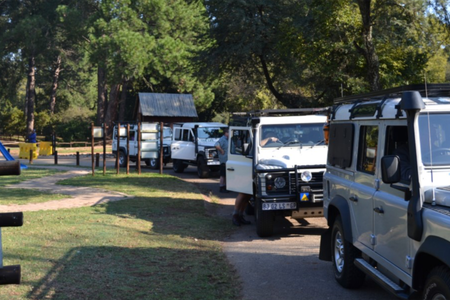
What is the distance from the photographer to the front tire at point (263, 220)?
1066cm

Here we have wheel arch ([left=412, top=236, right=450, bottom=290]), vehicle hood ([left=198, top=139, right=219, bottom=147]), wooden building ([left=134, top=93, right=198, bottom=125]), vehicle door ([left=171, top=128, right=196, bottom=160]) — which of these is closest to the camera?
wheel arch ([left=412, top=236, right=450, bottom=290])

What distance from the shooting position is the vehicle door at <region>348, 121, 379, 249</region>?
6.34m

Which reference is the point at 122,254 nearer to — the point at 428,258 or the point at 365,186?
the point at 365,186

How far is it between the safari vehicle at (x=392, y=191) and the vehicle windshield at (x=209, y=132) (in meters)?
17.0

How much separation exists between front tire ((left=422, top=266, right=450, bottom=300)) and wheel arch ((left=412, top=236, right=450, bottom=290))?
7cm

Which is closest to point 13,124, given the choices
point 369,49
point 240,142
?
point 369,49

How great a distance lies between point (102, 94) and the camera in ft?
173

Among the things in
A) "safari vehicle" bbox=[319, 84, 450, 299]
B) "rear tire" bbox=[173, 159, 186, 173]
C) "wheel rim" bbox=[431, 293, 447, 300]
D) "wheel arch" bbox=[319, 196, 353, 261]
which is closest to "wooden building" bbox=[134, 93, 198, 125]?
"rear tire" bbox=[173, 159, 186, 173]

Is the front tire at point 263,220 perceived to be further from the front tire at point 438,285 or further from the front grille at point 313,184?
the front tire at point 438,285

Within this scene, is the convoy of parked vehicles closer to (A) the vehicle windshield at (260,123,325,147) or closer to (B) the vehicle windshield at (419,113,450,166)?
(B) the vehicle windshield at (419,113,450,166)

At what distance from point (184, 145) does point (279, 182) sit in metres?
14.6

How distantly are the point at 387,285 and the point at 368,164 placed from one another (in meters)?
1.43

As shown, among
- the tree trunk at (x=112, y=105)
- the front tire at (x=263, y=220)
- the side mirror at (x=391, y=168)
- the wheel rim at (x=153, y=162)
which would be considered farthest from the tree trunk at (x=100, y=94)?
the side mirror at (x=391, y=168)

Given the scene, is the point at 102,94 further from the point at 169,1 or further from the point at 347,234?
the point at 347,234
